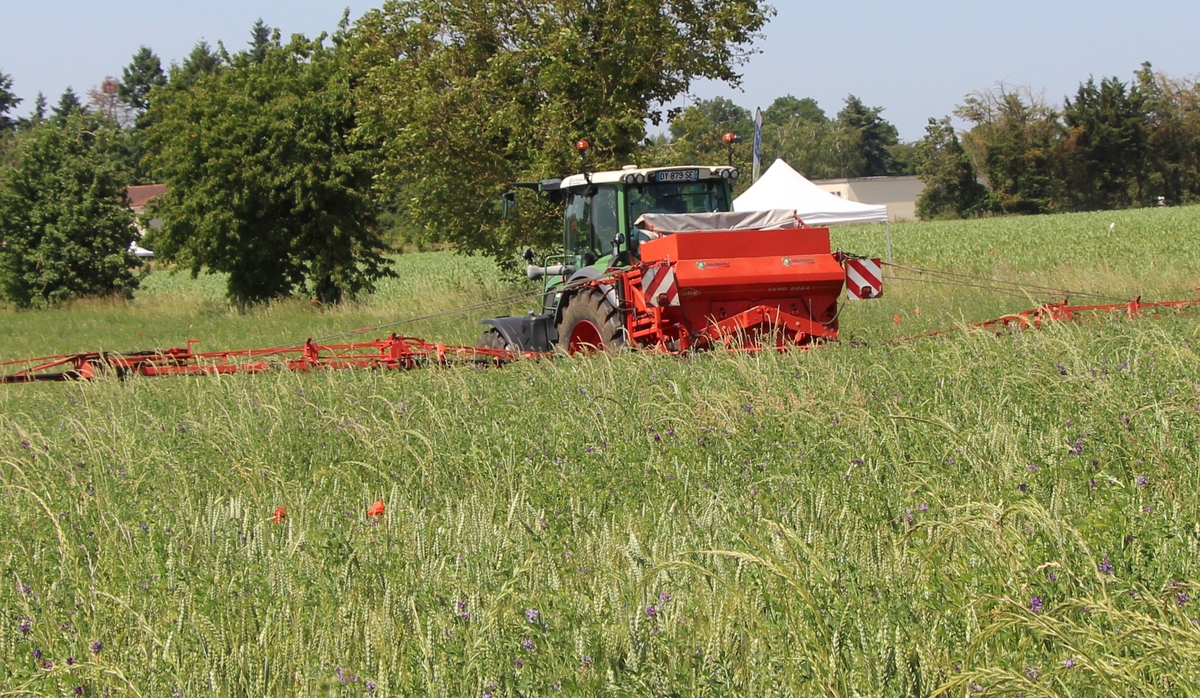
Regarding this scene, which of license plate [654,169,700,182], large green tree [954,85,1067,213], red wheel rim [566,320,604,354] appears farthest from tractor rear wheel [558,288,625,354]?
large green tree [954,85,1067,213]

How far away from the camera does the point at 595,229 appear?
12531 millimetres

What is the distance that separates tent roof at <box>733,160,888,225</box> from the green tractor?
12.3 metres

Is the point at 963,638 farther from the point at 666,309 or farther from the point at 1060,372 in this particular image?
the point at 666,309

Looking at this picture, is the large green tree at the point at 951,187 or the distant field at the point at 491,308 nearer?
the distant field at the point at 491,308

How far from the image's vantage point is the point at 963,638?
116 inches

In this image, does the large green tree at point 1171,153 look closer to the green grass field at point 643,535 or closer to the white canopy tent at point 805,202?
the white canopy tent at point 805,202

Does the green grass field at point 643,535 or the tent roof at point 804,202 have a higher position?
the tent roof at point 804,202

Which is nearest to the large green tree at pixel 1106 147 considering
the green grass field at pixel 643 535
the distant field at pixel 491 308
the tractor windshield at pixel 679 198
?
the distant field at pixel 491 308

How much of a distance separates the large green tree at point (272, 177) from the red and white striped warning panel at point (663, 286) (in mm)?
14831

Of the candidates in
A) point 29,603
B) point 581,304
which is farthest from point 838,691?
point 581,304

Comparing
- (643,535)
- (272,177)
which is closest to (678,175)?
Answer: (643,535)

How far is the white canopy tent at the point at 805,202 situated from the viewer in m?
25.3

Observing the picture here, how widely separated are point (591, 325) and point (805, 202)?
15605mm

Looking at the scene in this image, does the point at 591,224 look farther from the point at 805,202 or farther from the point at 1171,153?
the point at 1171,153
